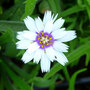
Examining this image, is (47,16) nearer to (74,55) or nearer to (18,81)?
(74,55)

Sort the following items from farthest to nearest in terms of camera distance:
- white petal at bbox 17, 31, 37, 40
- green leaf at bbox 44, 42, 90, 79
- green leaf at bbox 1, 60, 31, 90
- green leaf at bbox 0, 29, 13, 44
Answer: green leaf at bbox 1, 60, 31, 90 → green leaf at bbox 44, 42, 90, 79 → green leaf at bbox 0, 29, 13, 44 → white petal at bbox 17, 31, 37, 40

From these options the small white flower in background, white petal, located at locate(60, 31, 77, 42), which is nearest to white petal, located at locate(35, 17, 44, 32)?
the small white flower in background

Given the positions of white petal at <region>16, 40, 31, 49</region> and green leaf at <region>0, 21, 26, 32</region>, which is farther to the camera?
green leaf at <region>0, 21, 26, 32</region>

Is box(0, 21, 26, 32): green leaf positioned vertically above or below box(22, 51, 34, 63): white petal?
above

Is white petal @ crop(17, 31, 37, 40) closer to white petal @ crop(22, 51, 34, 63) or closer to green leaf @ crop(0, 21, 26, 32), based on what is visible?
white petal @ crop(22, 51, 34, 63)

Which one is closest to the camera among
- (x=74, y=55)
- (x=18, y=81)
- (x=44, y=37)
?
(x=44, y=37)

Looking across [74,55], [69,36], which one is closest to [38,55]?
[69,36]

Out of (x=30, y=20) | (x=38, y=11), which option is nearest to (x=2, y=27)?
(x=30, y=20)

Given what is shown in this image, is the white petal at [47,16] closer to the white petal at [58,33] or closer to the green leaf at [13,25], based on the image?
the white petal at [58,33]

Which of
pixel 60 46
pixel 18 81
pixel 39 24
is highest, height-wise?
pixel 39 24
